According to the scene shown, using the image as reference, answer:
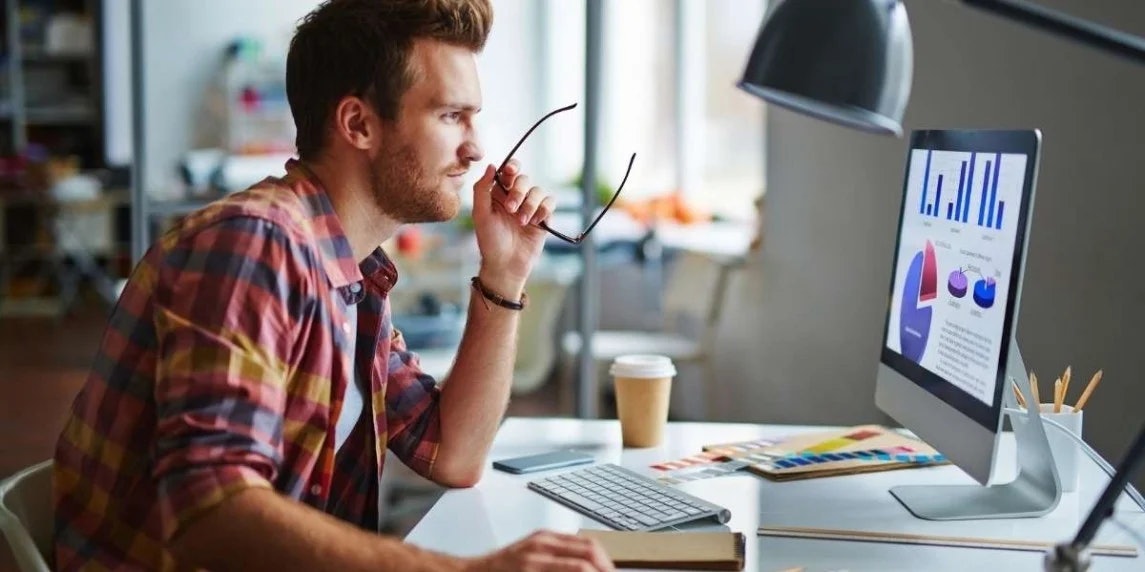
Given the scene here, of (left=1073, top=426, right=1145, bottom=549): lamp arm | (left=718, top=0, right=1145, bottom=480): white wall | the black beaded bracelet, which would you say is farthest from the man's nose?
(left=718, top=0, right=1145, bottom=480): white wall

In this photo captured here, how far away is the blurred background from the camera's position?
7.42ft

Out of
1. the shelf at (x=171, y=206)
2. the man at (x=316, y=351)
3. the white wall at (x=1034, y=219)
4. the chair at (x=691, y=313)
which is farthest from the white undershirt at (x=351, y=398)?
the chair at (x=691, y=313)

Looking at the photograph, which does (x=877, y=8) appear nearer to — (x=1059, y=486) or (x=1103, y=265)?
(x=1059, y=486)

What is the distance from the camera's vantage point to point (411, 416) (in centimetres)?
181

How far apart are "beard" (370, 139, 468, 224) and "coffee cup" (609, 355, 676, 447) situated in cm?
46

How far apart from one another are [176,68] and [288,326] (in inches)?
184

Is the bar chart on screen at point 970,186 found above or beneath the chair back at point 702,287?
above

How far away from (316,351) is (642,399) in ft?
2.16

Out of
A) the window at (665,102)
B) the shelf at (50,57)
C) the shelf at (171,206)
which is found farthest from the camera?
the shelf at (50,57)

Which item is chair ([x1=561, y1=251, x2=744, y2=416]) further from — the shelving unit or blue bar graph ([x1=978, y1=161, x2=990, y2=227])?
the shelving unit

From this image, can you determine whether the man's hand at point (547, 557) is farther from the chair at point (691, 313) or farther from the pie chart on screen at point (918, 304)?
the chair at point (691, 313)

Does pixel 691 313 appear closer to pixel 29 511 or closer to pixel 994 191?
pixel 994 191

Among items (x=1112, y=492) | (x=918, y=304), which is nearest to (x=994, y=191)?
(x=918, y=304)

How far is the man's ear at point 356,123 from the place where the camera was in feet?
5.21
